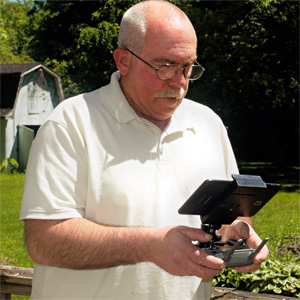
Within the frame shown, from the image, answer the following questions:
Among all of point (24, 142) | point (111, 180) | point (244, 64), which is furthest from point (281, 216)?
point (24, 142)

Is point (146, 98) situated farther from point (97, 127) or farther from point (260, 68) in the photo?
point (260, 68)

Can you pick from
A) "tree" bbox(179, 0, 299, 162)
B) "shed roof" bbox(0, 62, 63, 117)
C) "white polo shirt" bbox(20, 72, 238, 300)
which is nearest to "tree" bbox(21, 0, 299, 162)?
"tree" bbox(179, 0, 299, 162)

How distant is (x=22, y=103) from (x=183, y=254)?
2535 cm

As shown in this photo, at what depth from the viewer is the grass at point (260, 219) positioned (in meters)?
8.12

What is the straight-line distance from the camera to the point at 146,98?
269 cm

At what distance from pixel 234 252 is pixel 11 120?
2443 cm

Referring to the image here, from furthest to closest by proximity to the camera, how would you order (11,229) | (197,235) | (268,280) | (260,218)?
(260,218)
(11,229)
(268,280)
(197,235)

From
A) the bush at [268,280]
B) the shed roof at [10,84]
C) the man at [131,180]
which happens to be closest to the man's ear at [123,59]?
the man at [131,180]

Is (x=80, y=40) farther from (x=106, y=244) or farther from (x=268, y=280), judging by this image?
(x=106, y=244)

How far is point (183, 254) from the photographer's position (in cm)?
216

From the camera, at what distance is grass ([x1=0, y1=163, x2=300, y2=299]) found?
26.7 ft

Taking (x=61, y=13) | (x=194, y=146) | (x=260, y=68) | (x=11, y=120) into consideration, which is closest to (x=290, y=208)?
(x=260, y=68)

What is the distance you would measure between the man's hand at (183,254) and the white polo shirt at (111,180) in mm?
280

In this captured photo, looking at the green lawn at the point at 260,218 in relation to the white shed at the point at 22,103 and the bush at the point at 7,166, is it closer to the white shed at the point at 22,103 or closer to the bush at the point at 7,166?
the bush at the point at 7,166
